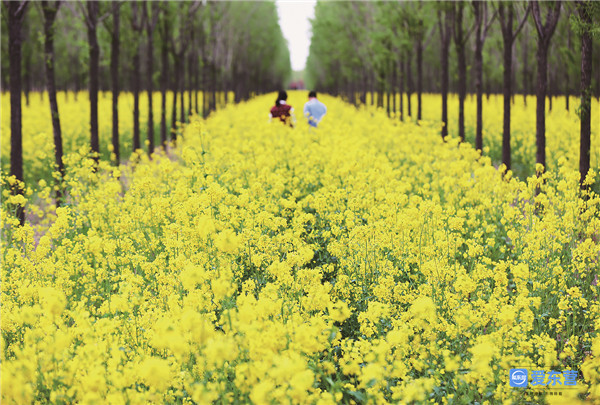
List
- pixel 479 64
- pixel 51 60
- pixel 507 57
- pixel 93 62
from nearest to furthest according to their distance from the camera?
pixel 51 60
pixel 507 57
pixel 93 62
pixel 479 64

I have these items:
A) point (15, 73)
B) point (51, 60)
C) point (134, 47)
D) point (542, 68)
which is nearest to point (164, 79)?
point (134, 47)

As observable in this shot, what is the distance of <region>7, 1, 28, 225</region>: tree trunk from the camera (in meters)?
9.70

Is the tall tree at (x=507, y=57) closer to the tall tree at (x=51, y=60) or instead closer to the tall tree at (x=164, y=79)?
the tall tree at (x=51, y=60)

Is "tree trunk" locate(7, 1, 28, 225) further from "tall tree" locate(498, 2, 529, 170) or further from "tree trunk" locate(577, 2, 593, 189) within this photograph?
"tall tree" locate(498, 2, 529, 170)

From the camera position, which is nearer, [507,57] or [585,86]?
[585,86]

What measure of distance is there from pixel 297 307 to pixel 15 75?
8.33 m

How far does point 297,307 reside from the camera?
456cm

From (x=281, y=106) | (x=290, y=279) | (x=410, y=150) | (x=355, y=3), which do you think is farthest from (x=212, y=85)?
(x=290, y=279)

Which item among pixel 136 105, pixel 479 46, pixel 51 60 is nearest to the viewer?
pixel 51 60

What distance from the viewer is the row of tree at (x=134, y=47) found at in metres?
11.4

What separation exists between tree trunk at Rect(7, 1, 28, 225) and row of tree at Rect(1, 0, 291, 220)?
17 mm

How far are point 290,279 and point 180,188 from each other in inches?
135
